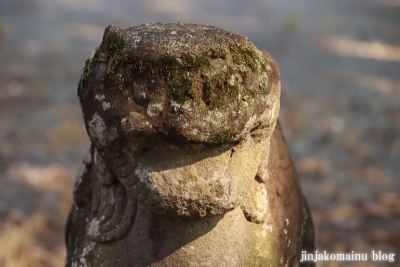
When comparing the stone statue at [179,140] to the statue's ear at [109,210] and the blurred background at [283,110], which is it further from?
the blurred background at [283,110]

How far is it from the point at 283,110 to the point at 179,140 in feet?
11.5

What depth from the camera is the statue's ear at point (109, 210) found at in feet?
3.65

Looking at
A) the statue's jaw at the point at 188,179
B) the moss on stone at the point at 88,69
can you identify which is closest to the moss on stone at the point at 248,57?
the statue's jaw at the point at 188,179

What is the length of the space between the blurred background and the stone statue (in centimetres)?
133

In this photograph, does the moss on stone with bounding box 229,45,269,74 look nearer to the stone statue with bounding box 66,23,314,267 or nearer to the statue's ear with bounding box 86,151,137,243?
the stone statue with bounding box 66,23,314,267

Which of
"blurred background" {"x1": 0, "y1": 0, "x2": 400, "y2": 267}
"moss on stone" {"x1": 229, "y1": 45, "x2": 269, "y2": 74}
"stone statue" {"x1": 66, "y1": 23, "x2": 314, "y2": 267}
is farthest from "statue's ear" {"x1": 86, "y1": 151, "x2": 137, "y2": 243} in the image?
"blurred background" {"x1": 0, "y1": 0, "x2": 400, "y2": 267}

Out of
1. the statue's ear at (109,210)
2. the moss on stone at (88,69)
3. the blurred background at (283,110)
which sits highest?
the blurred background at (283,110)

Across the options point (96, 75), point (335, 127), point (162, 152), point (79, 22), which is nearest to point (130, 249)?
point (162, 152)

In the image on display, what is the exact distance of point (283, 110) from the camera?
14.3 feet

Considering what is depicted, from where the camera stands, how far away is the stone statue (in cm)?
95

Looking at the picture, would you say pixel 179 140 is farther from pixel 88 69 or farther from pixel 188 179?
pixel 88 69

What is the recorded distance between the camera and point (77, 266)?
3.94 feet

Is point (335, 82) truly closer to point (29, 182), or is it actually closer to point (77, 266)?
point (29, 182)

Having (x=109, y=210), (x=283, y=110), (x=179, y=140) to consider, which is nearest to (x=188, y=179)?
(x=179, y=140)
